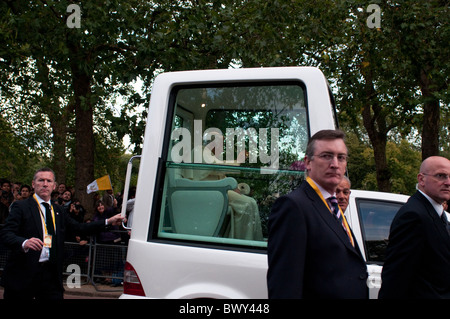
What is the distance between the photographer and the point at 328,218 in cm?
242

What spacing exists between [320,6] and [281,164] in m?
10.4

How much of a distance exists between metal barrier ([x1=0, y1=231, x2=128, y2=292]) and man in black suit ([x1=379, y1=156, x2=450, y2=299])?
6849 mm

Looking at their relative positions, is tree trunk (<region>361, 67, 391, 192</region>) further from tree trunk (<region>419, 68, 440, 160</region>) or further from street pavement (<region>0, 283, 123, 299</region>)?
street pavement (<region>0, 283, 123, 299</region>)

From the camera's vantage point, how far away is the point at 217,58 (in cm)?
1149

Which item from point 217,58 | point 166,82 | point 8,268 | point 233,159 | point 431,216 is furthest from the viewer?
point 217,58

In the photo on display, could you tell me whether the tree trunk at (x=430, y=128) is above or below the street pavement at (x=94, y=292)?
above

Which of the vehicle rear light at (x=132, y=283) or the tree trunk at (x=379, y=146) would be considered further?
the tree trunk at (x=379, y=146)

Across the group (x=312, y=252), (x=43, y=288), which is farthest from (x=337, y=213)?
(x=43, y=288)

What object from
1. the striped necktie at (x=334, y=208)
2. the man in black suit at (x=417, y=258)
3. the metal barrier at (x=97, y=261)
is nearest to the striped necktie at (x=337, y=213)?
the striped necktie at (x=334, y=208)

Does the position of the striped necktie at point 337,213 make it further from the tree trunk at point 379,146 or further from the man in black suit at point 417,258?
the tree trunk at point 379,146

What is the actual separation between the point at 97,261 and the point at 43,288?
4.75 meters

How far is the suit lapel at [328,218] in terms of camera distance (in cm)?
239
